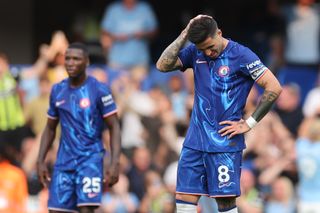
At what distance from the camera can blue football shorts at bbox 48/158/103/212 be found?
1286 cm

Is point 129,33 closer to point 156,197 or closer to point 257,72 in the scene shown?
point 156,197

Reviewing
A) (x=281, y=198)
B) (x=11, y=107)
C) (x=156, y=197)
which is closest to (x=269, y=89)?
(x=281, y=198)

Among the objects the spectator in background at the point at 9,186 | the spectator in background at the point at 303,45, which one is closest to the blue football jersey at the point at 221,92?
the spectator in background at the point at 9,186

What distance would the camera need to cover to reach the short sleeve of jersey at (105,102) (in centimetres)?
1290

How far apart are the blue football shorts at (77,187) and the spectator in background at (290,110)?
5342 mm

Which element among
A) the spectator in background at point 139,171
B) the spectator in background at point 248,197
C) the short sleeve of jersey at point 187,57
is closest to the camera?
the short sleeve of jersey at point 187,57

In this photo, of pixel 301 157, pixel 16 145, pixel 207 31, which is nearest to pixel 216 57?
pixel 207 31

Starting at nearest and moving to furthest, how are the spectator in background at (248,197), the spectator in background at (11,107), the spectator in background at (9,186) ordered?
the spectator in background at (9,186), the spectator in background at (248,197), the spectator in background at (11,107)

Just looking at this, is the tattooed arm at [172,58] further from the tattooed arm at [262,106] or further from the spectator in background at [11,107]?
the spectator in background at [11,107]

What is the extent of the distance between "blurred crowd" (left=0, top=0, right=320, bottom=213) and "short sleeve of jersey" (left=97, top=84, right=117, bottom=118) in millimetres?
2233

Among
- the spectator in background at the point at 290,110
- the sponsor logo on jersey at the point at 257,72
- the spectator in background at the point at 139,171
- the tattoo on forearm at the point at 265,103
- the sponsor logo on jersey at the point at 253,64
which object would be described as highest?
the sponsor logo on jersey at the point at 253,64

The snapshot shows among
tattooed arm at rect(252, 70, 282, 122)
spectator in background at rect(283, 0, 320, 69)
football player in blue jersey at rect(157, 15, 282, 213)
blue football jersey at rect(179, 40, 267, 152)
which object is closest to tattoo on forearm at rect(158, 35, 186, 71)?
football player in blue jersey at rect(157, 15, 282, 213)

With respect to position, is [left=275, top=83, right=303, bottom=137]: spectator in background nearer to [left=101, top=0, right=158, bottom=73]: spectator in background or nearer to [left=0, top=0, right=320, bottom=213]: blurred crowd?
[left=0, top=0, right=320, bottom=213]: blurred crowd

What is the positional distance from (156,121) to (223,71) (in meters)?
6.52
